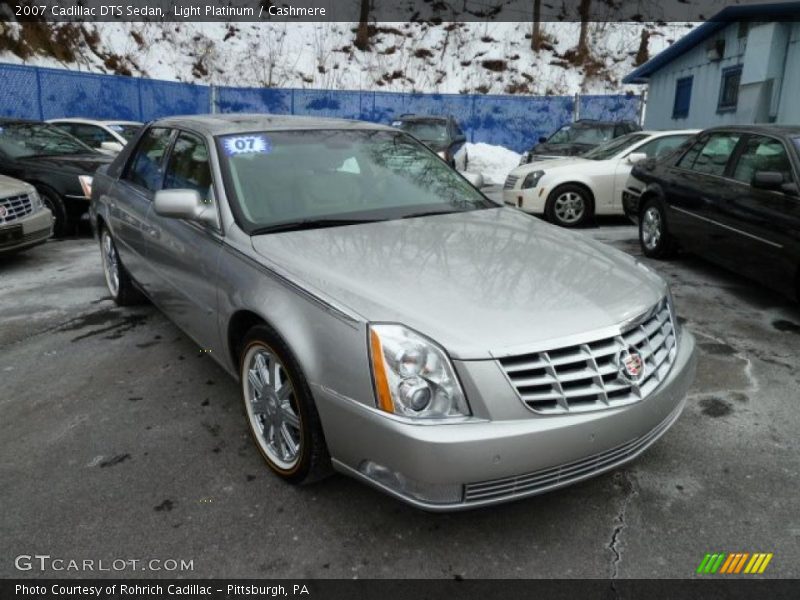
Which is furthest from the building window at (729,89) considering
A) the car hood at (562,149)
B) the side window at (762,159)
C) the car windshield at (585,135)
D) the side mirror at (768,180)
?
the side mirror at (768,180)

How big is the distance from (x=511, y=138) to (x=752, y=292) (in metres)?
17.4

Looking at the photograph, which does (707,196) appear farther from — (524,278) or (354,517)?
(354,517)

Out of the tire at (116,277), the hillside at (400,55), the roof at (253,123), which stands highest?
the hillside at (400,55)

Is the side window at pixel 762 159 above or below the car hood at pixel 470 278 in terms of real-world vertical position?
above

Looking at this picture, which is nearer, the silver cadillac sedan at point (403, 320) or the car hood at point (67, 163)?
the silver cadillac sedan at point (403, 320)

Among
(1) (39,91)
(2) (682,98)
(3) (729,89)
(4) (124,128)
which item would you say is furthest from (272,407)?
(1) (39,91)

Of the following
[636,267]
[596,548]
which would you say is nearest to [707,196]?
[636,267]

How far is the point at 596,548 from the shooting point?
8.01 feet

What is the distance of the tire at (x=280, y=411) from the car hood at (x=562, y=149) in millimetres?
10962

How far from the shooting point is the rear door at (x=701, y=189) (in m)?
5.86

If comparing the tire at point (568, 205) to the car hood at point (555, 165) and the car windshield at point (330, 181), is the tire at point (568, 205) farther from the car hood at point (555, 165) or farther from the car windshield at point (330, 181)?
the car windshield at point (330, 181)

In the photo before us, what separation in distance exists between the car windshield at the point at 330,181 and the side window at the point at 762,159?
9.50 ft

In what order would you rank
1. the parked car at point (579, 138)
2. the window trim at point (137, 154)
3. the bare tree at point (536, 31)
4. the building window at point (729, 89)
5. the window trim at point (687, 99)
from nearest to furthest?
the window trim at point (137, 154) → the parked car at point (579, 138) → the building window at point (729, 89) → the window trim at point (687, 99) → the bare tree at point (536, 31)

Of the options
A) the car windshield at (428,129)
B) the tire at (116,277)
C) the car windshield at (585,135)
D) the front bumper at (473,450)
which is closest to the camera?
the front bumper at (473,450)
